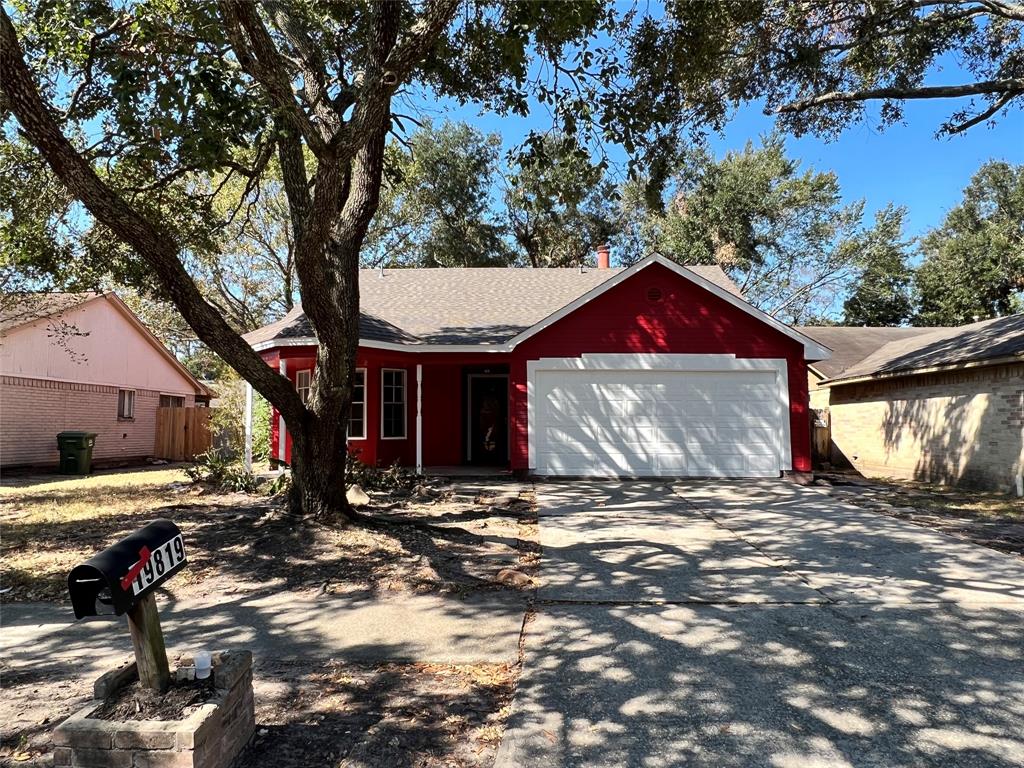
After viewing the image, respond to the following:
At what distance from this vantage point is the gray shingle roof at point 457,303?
13625 millimetres

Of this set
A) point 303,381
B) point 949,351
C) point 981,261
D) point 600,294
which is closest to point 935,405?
point 949,351

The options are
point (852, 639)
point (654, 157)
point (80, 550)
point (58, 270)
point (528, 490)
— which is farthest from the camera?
point (528, 490)

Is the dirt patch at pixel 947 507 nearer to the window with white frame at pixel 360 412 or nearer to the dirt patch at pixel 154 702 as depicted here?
the dirt patch at pixel 154 702

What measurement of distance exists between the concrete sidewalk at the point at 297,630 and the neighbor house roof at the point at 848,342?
15.7 m

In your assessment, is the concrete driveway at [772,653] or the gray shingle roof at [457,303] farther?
the gray shingle roof at [457,303]

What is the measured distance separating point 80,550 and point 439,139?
82.7 feet

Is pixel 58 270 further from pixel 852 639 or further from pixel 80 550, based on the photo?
pixel 852 639

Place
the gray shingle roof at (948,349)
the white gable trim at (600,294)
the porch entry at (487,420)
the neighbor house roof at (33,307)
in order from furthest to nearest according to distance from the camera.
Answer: the porch entry at (487,420)
the white gable trim at (600,294)
the neighbor house roof at (33,307)
the gray shingle roof at (948,349)

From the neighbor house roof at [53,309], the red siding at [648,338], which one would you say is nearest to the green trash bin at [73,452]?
the neighbor house roof at [53,309]

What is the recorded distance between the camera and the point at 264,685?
3.77 m

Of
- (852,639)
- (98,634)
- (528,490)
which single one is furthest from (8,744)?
(528,490)

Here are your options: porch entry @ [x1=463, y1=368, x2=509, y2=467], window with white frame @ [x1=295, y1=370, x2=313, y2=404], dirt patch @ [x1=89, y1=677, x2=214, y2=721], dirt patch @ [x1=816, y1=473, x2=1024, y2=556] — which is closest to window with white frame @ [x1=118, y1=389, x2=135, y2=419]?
window with white frame @ [x1=295, y1=370, x2=313, y2=404]

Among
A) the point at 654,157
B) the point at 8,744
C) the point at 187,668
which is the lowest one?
the point at 8,744

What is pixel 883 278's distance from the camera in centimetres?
2947
